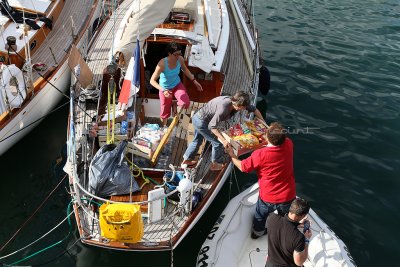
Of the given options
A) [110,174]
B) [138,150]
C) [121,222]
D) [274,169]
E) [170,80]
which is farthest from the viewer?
[170,80]

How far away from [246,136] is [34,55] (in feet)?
23.6

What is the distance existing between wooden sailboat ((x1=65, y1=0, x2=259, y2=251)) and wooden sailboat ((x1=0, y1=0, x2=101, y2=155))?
107 cm

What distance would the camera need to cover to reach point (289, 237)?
5.11m

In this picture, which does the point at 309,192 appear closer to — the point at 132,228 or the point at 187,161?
the point at 187,161

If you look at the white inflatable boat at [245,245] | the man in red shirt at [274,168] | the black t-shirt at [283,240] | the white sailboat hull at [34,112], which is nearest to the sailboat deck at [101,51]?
the white sailboat hull at [34,112]

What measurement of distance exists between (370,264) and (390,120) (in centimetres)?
517

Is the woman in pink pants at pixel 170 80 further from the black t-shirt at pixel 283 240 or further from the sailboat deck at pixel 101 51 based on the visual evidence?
the black t-shirt at pixel 283 240

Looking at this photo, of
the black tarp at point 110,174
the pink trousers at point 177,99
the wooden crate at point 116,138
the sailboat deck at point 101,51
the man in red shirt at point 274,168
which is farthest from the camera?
the sailboat deck at point 101,51

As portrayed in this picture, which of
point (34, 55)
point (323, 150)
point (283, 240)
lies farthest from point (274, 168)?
point (34, 55)

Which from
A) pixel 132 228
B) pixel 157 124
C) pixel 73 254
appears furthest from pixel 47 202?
pixel 132 228

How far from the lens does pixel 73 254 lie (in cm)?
766

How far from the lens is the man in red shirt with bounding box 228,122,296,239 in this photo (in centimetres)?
592

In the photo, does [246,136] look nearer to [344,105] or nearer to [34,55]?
[344,105]

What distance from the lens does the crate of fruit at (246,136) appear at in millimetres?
7188
